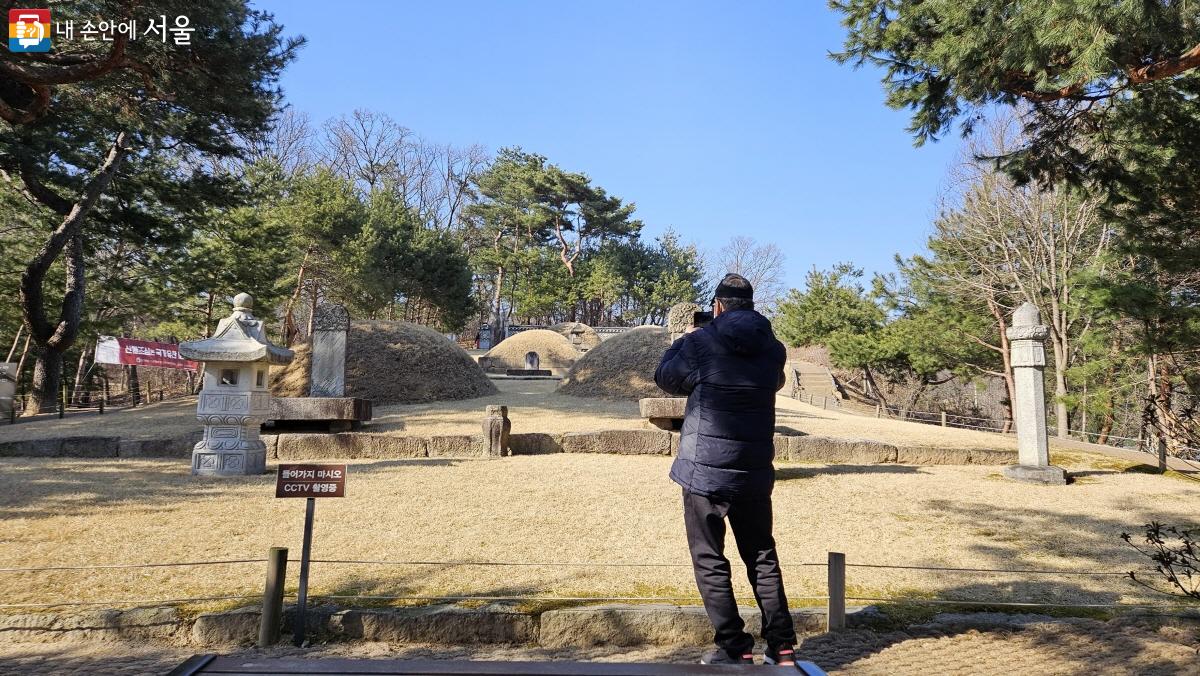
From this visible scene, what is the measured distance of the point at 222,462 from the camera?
7.18 m

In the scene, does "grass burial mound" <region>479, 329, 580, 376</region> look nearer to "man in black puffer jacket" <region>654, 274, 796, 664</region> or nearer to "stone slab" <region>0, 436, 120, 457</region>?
"stone slab" <region>0, 436, 120, 457</region>

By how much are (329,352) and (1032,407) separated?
417 inches

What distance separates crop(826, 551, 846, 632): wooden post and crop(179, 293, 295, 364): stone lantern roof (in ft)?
22.1

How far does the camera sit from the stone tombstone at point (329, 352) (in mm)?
10469

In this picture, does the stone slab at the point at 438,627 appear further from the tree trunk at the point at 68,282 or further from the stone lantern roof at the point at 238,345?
the tree trunk at the point at 68,282

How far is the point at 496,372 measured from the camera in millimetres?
24906

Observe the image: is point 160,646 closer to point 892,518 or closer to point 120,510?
point 120,510

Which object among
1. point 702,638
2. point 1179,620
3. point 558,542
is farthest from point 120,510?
point 1179,620

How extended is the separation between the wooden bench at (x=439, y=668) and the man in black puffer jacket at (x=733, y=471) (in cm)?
69

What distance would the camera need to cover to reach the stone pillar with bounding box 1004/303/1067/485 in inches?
296

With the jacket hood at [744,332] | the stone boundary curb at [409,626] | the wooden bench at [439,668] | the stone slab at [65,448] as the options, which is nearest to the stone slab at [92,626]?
the stone boundary curb at [409,626]

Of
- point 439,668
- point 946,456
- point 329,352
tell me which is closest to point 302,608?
point 439,668

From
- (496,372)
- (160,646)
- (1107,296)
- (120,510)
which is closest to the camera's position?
(160,646)

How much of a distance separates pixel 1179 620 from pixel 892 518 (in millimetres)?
2415
